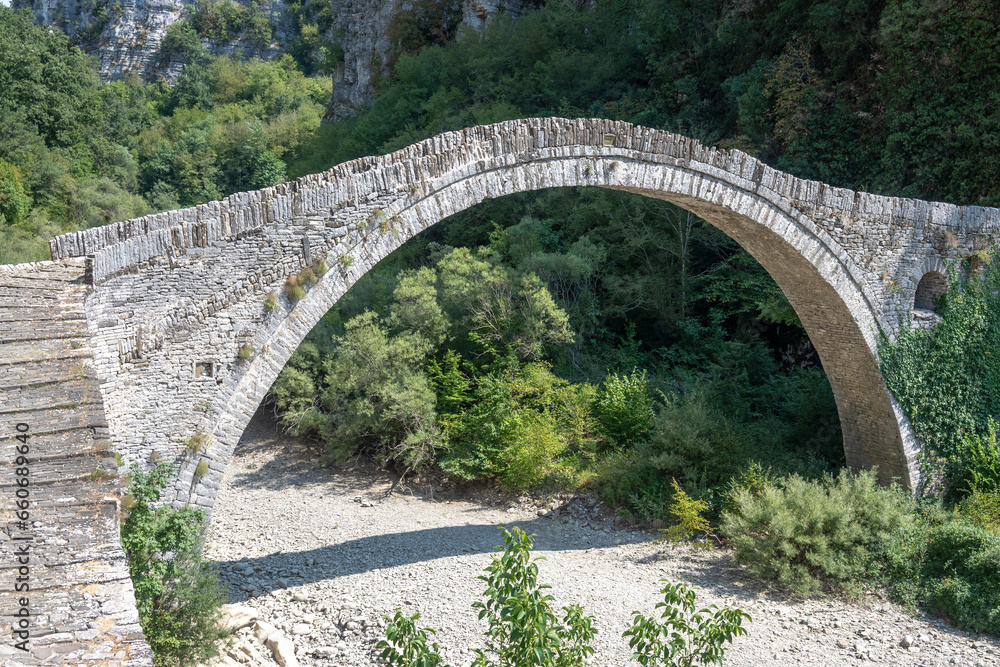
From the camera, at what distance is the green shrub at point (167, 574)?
17.2 ft

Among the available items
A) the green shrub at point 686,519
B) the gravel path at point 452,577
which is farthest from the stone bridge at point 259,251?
the green shrub at point 686,519

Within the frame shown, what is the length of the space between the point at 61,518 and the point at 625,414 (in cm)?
927

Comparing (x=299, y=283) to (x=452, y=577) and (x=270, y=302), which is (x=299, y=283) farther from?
(x=452, y=577)

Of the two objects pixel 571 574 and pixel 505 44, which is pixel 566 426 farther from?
pixel 505 44

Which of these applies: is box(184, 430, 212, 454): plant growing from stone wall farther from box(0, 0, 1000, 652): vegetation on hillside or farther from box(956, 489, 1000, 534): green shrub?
box(956, 489, 1000, 534): green shrub

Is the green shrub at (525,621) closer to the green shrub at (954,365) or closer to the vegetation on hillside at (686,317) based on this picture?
the vegetation on hillside at (686,317)

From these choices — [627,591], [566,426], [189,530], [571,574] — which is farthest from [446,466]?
[189,530]

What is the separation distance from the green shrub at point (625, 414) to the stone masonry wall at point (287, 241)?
3.73 metres

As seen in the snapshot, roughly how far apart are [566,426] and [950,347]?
221 inches

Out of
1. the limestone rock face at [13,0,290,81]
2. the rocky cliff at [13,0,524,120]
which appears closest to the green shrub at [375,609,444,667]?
the rocky cliff at [13,0,524,120]

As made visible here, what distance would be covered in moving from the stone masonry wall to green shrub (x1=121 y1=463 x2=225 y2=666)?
18cm

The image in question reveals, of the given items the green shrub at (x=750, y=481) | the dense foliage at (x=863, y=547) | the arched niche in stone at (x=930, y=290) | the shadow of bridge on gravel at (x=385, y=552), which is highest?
the arched niche in stone at (x=930, y=290)

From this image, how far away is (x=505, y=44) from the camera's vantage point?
873 inches

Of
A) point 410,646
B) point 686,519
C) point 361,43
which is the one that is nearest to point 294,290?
point 410,646
